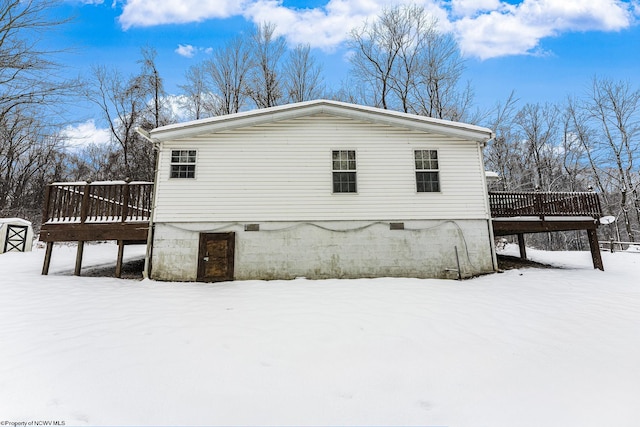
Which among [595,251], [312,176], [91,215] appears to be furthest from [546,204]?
[91,215]

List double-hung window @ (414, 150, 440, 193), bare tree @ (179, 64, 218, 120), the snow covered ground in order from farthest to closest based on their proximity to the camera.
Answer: bare tree @ (179, 64, 218, 120)
double-hung window @ (414, 150, 440, 193)
the snow covered ground

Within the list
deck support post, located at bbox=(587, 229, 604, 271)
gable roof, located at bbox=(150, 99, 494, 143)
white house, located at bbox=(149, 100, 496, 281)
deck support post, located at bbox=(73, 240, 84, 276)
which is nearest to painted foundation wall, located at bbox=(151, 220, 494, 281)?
white house, located at bbox=(149, 100, 496, 281)

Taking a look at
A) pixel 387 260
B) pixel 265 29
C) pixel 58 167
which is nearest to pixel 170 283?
pixel 387 260

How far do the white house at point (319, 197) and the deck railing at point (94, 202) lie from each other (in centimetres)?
87

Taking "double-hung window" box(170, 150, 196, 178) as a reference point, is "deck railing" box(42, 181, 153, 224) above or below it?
below

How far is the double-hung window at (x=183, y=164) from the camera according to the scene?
31.4 feet

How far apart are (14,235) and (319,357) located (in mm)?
19461

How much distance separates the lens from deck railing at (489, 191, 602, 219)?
10.7m

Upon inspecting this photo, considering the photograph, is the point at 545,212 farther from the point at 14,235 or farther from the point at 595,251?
the point at 14,235

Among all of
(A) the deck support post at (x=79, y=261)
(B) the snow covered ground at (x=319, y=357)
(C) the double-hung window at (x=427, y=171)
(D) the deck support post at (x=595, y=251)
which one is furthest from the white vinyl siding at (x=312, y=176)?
(D) the deck support post at (x=595, y=251)

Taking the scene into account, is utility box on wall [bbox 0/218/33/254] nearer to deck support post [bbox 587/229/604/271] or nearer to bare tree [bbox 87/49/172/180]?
bare tree [bbox 87/49/172/180]

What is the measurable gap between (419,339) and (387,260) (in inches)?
184

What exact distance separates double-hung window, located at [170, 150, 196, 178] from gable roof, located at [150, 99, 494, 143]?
541 mm

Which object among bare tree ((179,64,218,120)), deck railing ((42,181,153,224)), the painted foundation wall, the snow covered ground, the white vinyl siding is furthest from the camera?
bare tree ((179,64,218,120))
